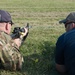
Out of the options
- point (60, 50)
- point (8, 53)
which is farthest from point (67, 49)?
point (8, 53)

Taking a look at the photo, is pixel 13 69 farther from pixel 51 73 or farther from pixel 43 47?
pixel 43 47

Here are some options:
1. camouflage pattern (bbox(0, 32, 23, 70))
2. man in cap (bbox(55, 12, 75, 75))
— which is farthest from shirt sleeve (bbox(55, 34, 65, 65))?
camouflage pattern (bbox(0, 32, 23, 70))

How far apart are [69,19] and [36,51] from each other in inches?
93.8

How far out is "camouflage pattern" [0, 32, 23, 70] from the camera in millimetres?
4410

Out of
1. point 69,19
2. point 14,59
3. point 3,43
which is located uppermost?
point 69,19

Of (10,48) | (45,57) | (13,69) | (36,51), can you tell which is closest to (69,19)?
(10,48)

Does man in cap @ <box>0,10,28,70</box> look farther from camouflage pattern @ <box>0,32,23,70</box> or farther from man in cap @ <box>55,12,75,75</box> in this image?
man in cap @ <box>55,12,75,75</box>

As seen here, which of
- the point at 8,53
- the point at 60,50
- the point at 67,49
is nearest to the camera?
the point at 67,49

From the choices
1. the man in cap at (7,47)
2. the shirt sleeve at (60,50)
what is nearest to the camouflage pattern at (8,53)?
the man in cap at (7,47)

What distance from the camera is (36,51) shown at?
610 cm

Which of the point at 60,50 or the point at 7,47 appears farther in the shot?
the point at 7,47

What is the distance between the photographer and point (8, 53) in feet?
14.5

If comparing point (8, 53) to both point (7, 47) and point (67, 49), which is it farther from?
point (67, 49)

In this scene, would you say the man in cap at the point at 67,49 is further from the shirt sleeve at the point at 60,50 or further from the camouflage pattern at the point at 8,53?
the camouflage pattern at the point at 8,53
